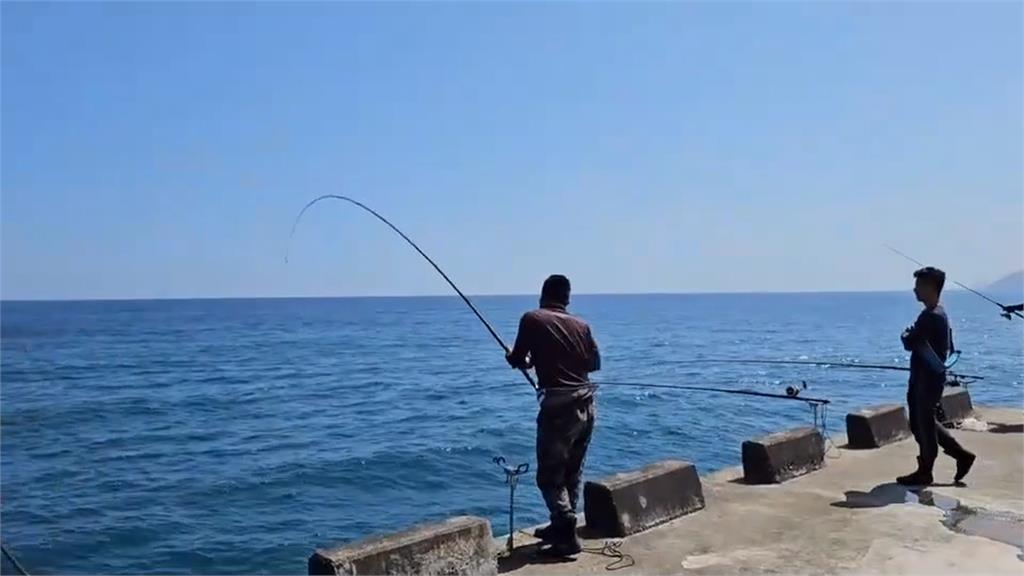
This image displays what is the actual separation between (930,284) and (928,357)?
0.58 m

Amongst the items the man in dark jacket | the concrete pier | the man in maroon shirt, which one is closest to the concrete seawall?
the concrete pier

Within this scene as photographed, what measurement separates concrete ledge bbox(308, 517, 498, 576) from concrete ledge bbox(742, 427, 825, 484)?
125 inches

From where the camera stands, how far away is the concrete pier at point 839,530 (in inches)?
206

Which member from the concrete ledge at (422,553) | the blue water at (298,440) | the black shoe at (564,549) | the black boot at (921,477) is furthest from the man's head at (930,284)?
the blue water at (298,440)

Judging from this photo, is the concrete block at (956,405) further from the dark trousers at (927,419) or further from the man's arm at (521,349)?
the man's arm at (521,349)

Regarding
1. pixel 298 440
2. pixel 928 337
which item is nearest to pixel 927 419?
pixel 928 337

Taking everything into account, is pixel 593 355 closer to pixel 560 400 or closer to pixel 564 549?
pixel 560 400

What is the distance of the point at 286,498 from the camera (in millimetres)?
13492

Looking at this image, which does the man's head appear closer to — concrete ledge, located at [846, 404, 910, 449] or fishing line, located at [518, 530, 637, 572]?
concrete ledge, located at [846, 404, 910, 449]

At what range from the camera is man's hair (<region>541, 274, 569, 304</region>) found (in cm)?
543

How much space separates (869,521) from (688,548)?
151 cm

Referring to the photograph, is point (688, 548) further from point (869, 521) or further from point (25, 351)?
point (25, 351)

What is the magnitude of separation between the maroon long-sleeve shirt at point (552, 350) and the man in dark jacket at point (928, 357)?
3.07 meters

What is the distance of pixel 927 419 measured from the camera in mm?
6871
